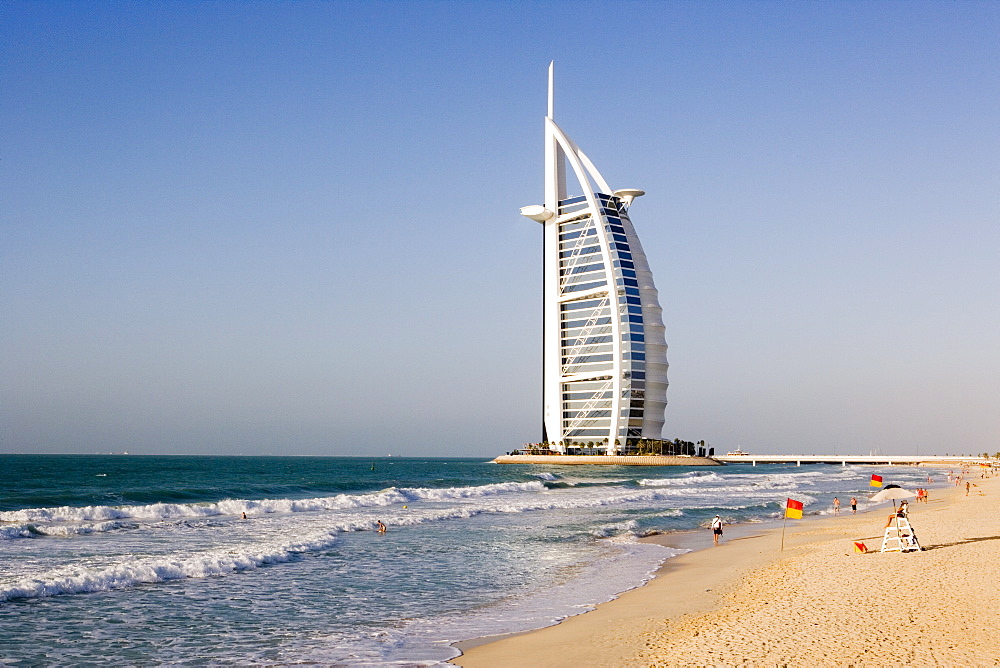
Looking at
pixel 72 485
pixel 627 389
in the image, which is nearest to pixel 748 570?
pixel 72 485

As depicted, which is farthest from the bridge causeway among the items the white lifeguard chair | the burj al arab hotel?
the white lifeguard chair

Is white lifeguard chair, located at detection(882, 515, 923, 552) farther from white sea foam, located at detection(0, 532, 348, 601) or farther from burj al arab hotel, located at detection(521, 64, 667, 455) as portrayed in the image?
burj al arab hotel, located at detection(521, 64, 667, 455)

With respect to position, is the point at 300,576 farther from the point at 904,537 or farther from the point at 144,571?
the point at 904,537

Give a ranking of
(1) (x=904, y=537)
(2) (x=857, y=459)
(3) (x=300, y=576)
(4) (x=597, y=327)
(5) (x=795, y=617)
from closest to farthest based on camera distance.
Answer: (5) (x=795, y=617) → (3) (x=300, y=576) → (1) (x=904, y=537) → (4) (x=597, y=327) → (2) (x=857, y=459)

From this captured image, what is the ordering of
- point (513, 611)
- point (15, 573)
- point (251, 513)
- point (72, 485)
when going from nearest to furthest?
1. point (513, 611)
2. point (15, 573)
3. point (251, 513)
4. point (72, 485)

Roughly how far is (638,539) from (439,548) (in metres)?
6.54

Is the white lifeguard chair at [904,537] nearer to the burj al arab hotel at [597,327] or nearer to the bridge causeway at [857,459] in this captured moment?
the burj al arab hotel at [597,327]

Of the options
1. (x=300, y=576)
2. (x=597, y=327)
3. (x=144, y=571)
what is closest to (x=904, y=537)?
(x=300, y=576)

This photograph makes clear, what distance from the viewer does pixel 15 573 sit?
16.9 m

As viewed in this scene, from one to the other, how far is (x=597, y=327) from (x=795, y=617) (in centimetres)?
8488

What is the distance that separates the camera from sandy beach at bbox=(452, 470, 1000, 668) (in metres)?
9.88

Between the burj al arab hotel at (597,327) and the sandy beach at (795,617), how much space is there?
7467 centimetres

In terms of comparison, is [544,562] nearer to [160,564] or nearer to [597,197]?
[160,564]

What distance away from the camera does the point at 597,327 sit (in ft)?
316
